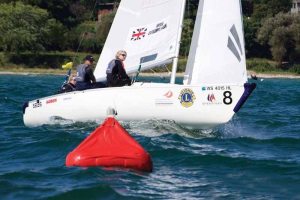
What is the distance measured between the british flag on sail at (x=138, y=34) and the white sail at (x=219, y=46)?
Answer: 4.18 ft

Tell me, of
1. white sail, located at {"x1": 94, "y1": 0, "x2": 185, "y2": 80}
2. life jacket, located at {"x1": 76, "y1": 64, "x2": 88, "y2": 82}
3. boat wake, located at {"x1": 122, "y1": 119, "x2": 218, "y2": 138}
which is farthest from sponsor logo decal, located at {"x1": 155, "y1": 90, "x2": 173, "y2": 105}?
life jacket, located at {"x1": 76, "y1": 64, "x2": 88, "y2": 82}

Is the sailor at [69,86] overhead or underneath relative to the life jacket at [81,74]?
underneath

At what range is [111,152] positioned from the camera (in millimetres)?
9664

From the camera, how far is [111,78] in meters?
14.4

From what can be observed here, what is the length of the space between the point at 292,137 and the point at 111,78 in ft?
12.4

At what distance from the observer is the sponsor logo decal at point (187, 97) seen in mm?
13781

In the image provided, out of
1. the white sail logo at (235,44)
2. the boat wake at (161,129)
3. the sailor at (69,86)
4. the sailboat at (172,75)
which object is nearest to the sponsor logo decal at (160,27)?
the sailboat at (172,75)

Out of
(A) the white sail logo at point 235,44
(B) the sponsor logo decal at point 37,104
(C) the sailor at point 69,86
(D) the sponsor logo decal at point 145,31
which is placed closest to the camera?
A: (A) the white sail logo at point 235,44

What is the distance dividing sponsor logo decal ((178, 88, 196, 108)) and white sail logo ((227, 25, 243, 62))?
1.55 m

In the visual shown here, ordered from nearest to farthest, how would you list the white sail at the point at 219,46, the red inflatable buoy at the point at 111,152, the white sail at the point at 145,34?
the red inflatable buoy at the point at 111,152 < the white sail at the point at 219,46 < the white sail at the point at 145,34

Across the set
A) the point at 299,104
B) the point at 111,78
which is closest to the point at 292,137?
the point at 111,78

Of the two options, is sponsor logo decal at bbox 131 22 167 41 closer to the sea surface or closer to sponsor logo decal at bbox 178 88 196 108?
sponsor logo decal at bbox 178 88 196 108

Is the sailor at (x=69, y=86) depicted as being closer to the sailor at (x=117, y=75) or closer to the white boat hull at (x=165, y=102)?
the white boat hull at (x=165, y=102)

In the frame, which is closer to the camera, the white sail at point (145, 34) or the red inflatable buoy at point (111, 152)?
the red inflatable buoy at point (111, 152)
